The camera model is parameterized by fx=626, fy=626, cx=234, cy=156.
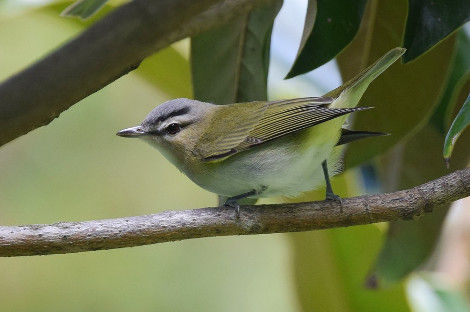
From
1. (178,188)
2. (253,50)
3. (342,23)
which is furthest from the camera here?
(178,188)

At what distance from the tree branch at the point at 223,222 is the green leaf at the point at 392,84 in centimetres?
54

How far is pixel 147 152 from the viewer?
4.36 metres

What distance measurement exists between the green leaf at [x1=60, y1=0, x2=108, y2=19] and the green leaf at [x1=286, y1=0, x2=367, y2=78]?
0.61m

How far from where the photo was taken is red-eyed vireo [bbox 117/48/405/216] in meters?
1.93

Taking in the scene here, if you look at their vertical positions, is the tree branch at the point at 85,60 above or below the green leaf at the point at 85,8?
below

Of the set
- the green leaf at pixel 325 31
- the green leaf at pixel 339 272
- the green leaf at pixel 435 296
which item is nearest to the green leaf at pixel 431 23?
the green leaf at pixel 325 31

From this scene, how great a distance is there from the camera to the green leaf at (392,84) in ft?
6.92

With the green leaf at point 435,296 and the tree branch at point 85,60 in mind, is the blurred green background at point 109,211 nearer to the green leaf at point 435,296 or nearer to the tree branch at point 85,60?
the green leaf at point 435,296

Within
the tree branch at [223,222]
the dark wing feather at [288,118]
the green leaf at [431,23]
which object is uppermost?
the green leaf at [431,23]

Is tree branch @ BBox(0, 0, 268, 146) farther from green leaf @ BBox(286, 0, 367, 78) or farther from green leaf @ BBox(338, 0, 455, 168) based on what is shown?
green leaf @ BBox(338, 0, 455, 168)

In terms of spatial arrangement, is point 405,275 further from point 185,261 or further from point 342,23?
point 185,261

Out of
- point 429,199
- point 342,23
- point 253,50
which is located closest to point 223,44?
point 253,50

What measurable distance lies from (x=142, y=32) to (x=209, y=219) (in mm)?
818

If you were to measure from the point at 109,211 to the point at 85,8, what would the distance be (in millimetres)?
2319
